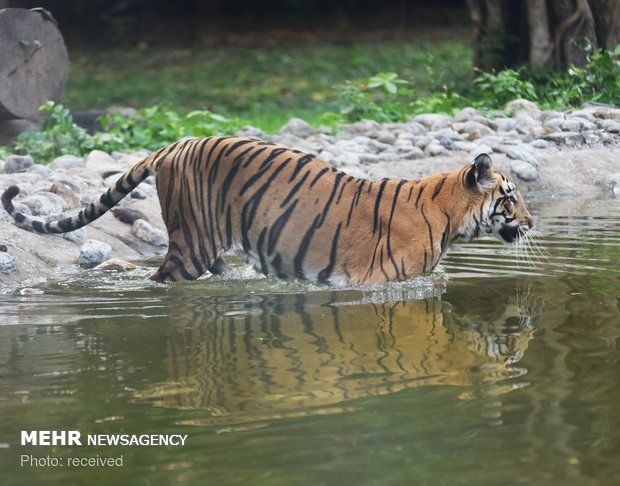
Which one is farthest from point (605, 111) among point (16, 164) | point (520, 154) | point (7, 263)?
point (7, 263)

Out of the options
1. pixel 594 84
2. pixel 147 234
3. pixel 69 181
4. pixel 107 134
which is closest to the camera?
pixel 147 234

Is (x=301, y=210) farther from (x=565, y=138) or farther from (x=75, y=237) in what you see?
(x=565, y=138)

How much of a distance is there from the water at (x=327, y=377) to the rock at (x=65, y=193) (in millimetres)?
1434

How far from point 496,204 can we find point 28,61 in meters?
6.08

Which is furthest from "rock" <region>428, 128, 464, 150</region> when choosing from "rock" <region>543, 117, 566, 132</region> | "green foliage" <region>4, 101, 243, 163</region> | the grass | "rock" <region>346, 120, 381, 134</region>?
the grass

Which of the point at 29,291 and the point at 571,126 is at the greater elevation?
the point at 571,126

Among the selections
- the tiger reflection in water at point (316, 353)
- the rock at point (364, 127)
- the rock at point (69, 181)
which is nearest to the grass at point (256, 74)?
the rock at point (364, 127)

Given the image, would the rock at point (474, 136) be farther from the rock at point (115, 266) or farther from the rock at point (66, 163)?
the rock at point (115, 266)

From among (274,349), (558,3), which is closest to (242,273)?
(274,349)

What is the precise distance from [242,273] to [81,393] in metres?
2.69

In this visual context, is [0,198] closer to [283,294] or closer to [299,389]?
[283,294]

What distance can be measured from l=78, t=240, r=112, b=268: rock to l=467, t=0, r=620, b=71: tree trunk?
278 inches

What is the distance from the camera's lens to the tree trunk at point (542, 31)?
42.7 ft

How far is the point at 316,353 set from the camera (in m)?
4.91
